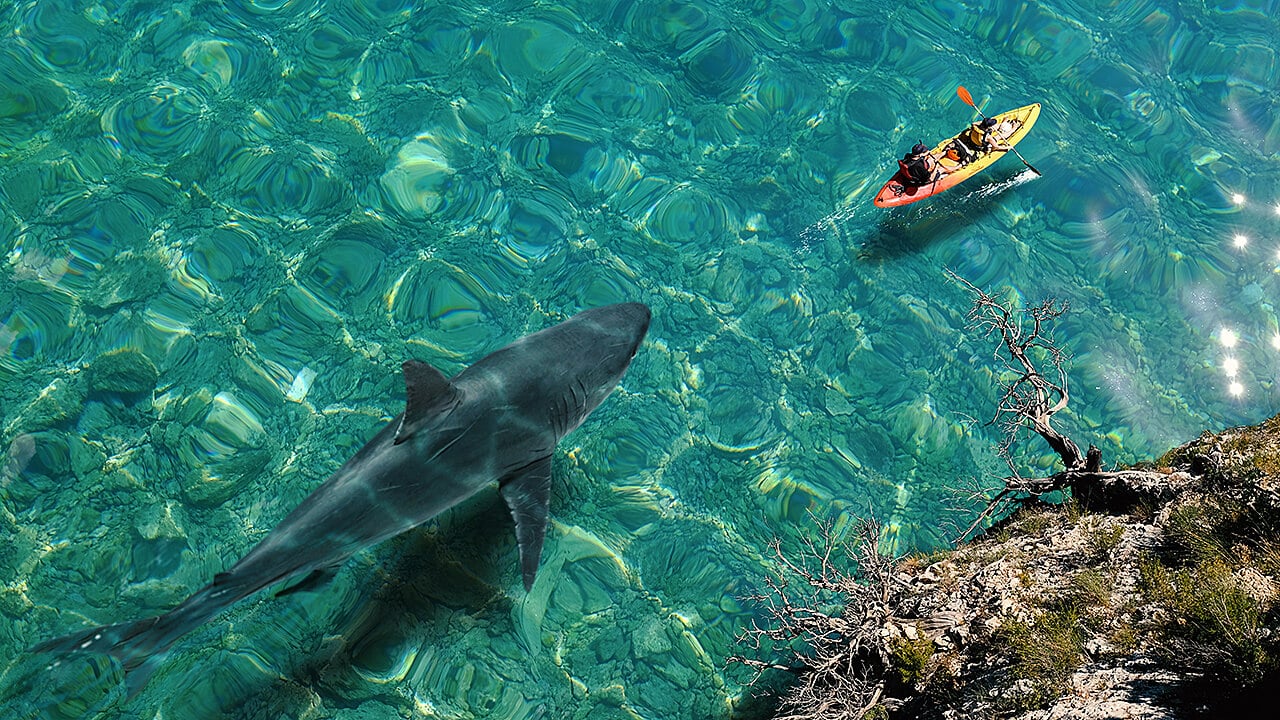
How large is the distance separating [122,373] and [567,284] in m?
4.75

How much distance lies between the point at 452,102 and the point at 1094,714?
376 inches

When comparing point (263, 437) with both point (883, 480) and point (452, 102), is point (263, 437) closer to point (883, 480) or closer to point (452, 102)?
point (452, 102)

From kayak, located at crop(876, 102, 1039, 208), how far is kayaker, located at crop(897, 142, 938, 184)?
0.07 meters

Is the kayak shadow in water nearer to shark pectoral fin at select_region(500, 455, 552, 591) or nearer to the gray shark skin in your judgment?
the gray shark skin

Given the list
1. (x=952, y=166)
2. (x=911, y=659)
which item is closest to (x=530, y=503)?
(x=911, y=659)

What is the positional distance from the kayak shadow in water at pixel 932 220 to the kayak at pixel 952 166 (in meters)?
0.20

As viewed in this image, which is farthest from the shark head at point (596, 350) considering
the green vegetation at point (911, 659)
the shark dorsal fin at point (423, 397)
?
the green vegetation at point (911, 659)

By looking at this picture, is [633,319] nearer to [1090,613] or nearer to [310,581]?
[310,581]

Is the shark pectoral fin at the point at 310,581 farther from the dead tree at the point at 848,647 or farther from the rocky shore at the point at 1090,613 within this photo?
the rocky shore at the point at 1090,613

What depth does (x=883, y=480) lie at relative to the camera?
30.5 ft

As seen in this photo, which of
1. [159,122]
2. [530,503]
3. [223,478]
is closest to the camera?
[530,503]

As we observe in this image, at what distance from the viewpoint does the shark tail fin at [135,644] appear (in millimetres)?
6164

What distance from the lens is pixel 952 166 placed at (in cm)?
1120

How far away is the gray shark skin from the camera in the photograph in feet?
20.6
